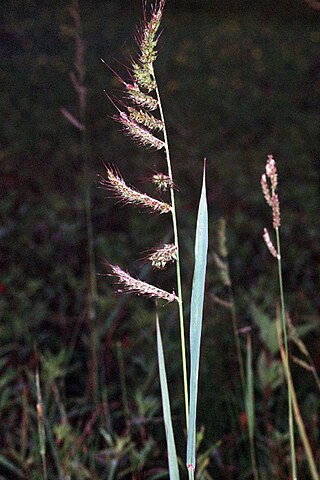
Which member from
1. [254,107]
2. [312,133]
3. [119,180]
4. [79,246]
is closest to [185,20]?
[254,107]

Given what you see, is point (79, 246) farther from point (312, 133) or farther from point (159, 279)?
point (312, 133)

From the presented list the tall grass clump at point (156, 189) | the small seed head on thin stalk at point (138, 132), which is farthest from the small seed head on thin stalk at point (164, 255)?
the small seed head on thin stalk at point (138, 132)

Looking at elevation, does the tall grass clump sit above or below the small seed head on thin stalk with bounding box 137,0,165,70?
below

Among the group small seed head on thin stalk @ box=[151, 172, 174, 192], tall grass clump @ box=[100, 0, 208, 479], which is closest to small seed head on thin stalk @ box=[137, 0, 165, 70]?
tall grass clump @ box=[100, 0, 208, 479]

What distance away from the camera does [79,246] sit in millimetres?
3582

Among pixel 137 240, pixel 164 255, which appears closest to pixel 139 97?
pixel 164 255

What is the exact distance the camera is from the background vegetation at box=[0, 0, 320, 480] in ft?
6.32

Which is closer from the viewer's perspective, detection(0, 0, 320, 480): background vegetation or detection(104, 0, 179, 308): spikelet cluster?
detection(104, 0, 179, 308): spikelet cluster

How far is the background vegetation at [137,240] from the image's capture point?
6.32ft

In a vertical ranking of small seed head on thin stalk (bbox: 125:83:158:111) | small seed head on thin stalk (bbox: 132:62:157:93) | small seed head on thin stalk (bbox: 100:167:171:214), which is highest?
small seed head on thin stalk (bbox: 132:62:157:93)

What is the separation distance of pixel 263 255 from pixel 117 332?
1.10m

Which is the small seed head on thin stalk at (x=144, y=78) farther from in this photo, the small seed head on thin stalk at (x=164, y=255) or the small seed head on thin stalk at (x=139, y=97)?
the small seed head on thin stalk at (x=164, y=255)

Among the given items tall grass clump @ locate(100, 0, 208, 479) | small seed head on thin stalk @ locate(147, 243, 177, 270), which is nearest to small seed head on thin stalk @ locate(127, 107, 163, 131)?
tall grass clump @ locate(100, 0, 208, 479)

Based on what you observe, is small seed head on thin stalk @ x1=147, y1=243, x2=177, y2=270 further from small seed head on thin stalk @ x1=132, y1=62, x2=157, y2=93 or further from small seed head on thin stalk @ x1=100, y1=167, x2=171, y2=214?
small seed head on thin stalk @ x1=132, y1=62, x2=157, y2=93
